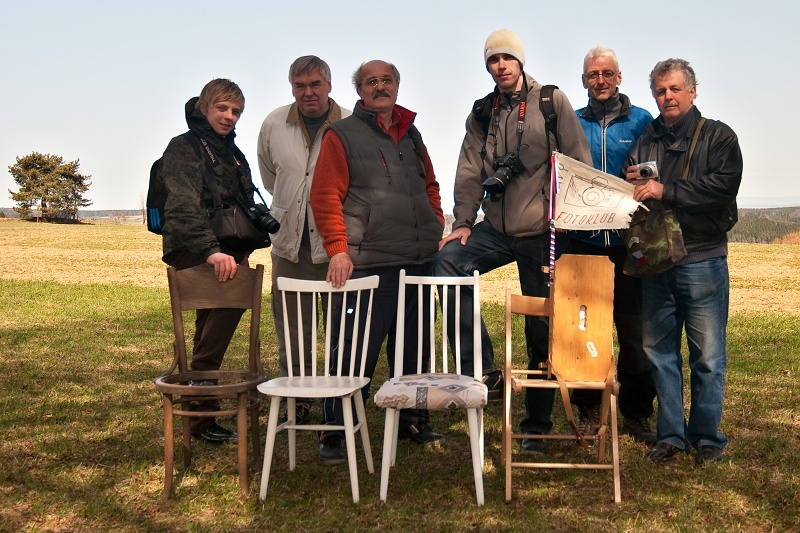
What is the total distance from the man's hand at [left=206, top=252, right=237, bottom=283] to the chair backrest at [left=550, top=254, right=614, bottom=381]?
1.79 metres

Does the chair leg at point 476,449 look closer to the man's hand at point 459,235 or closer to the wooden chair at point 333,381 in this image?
the wooden chair at point 333,381

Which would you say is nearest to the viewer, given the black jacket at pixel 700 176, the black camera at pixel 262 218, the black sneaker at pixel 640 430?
the black jacket at pixel 700 176

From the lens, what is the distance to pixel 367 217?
497cm

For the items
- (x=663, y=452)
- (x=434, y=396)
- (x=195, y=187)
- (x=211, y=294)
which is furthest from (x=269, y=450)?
(x=663, y=452)

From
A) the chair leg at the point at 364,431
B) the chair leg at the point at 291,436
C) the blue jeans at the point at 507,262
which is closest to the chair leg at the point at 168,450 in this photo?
the chair leg at the point at 291,436

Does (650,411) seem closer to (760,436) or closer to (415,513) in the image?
(760,436)

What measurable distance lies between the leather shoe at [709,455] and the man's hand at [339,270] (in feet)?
7.41

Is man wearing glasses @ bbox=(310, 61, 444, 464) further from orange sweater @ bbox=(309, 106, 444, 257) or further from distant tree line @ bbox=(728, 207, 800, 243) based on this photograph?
distant tree line @ bbox=(728, 207, 800, 243)

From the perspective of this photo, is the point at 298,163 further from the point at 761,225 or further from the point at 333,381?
the point at 761,225

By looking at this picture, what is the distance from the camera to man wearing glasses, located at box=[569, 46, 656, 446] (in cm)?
516

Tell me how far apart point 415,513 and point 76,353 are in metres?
6.03

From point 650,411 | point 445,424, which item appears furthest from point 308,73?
point 650,411

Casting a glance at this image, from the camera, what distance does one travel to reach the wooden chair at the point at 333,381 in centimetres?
431

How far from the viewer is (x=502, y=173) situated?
15.8ft
